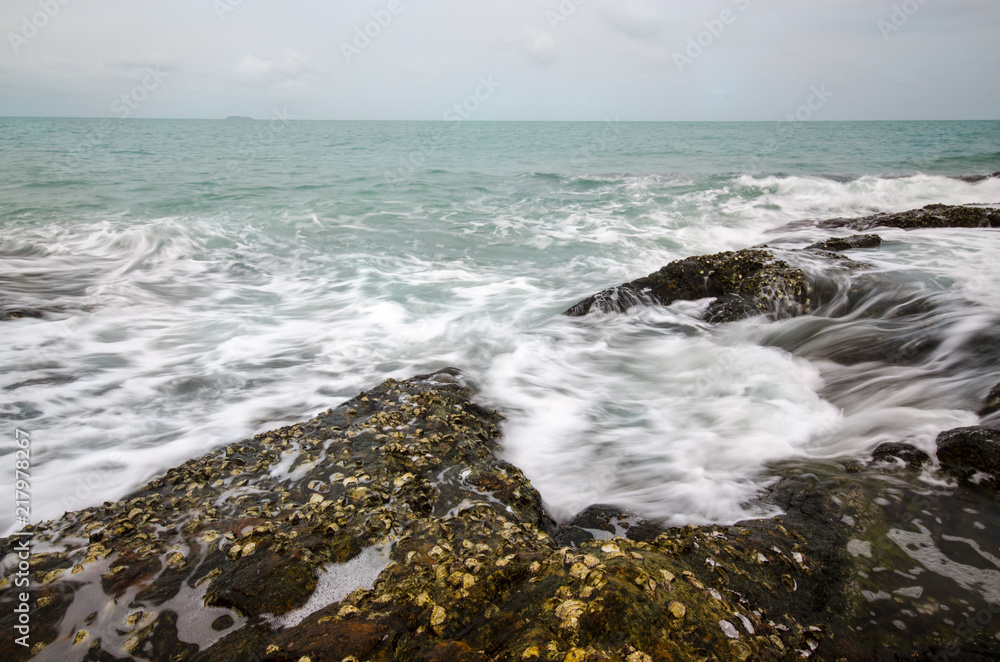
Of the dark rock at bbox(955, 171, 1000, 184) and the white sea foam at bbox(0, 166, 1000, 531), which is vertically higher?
the dark rock at bbox(955, 171, 1000, 184)

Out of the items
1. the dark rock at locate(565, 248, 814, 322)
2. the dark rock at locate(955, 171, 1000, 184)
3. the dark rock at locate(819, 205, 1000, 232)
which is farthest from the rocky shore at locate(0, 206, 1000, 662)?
the dark rock at locate(955, 171, 1000, 184)

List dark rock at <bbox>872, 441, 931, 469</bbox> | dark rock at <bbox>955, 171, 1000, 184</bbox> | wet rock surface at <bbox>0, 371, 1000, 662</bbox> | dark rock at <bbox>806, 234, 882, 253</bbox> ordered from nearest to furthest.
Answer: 1. wet rock surface at <bbox>0, 371, 1000, 662</bbox>
2. dark rock at <bbox>872, 441, 931, 469</bbox>
3. dark rock at <bbox>806, 234, 882, 253</bbox>
4. dark rock at <bbox>955, 171, 1000, 184</bbox>

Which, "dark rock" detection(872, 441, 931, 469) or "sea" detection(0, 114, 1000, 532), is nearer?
"dark rock" detection(872, 441, 931, 469)

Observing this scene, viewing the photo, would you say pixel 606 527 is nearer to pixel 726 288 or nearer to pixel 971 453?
pixel 971 453

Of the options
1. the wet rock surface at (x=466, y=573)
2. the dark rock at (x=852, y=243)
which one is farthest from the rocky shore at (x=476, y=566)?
the dark rock at (x=852, y=243)

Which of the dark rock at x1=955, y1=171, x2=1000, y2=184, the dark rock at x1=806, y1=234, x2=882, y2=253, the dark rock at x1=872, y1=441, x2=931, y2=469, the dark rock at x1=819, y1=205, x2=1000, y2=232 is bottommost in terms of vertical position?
the dark rock at x1=872, y1=441, x2=931, y2=469

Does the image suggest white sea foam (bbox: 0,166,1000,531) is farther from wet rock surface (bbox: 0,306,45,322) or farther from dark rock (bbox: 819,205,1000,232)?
dark rock (bbox: 819,205,1000,232)

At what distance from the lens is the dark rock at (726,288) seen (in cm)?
673

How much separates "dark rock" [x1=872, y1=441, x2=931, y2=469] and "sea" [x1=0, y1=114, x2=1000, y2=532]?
0.13m

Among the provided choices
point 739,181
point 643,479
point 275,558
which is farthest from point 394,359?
point 739,181

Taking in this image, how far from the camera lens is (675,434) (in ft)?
15.3

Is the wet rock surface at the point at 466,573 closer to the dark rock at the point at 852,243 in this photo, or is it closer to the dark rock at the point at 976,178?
the dark rock at the point at 852,243

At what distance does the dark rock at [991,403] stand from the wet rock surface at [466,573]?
1.52 meters

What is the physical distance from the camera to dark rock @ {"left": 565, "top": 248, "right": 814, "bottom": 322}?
22.1ft
